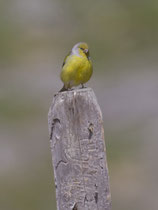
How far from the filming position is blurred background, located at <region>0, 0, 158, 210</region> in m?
9.50

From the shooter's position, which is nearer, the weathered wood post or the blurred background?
the weathered wood post

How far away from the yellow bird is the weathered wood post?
8.73ft

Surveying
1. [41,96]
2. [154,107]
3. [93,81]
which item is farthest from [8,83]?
[154,107]

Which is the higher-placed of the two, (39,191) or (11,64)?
(11,64)

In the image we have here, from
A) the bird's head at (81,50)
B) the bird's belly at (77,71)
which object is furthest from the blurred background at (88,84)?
the bird's head at (81,50)

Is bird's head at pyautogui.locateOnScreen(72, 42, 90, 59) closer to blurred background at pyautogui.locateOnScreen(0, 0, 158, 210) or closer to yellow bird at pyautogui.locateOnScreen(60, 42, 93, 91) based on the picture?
yellow bird at pyautogui.locateOnScreen(60, 42, 93, 91)

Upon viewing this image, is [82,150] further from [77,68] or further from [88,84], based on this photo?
[88,84]

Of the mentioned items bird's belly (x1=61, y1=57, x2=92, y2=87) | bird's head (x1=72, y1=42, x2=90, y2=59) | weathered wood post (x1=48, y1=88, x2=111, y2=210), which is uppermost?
bird's head (x1=72, y1=42, x2=90, y2=59)

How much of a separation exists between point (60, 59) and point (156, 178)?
6813 millimetres

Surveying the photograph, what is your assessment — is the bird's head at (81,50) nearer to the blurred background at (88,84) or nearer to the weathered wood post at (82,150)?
the blurred background at (88,84)

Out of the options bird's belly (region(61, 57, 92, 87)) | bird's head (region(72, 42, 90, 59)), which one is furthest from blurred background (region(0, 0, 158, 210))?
bird's head (region(72, 42, 90, 59))

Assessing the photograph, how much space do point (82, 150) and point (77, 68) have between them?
110 inches

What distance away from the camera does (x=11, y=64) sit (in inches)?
618

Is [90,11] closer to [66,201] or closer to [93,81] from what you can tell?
[93,81]
